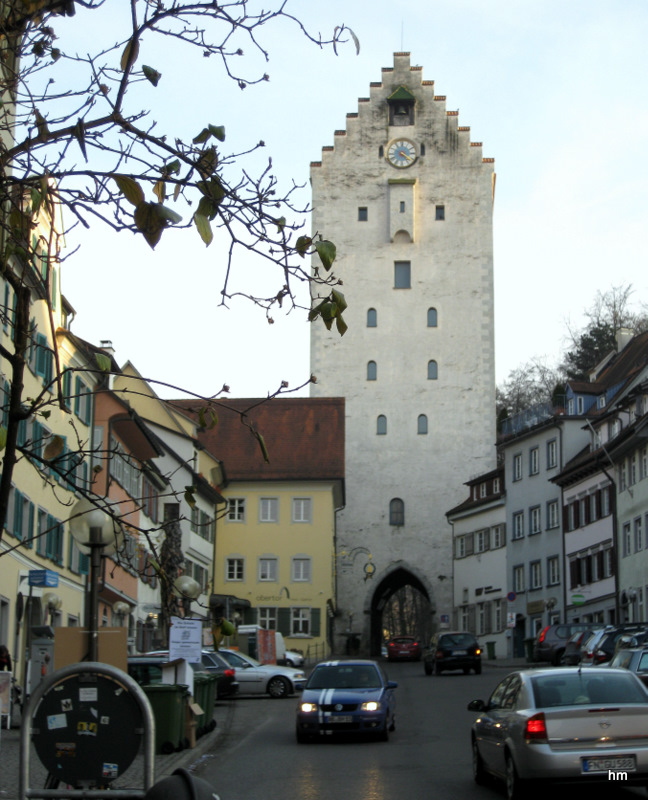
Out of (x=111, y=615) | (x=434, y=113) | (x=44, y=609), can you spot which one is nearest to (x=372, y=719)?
(x=44, y=609)

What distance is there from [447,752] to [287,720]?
337 inches

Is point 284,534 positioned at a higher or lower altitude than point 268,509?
lower

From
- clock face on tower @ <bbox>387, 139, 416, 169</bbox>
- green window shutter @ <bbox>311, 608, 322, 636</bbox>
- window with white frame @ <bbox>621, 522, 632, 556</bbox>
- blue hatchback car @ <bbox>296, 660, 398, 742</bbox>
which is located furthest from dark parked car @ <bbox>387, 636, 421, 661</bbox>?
blue hatchback car @ <bbox>296, 660, 398, 742</bbox>

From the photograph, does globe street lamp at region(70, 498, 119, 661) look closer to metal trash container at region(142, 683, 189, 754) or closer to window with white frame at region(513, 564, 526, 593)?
metal trash container at region(142, 683, 189, 754)

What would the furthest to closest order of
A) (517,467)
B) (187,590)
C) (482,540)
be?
(482,540) < (517,467) < (187,590)

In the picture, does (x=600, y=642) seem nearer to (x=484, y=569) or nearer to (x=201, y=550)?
(x=201, y=550)

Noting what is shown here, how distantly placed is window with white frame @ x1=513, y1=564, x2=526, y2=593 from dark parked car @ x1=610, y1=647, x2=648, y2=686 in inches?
1636

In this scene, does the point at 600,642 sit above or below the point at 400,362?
below

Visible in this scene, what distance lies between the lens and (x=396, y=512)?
73.2 m

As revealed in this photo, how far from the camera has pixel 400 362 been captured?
75188 mm

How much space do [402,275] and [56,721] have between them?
70116mm

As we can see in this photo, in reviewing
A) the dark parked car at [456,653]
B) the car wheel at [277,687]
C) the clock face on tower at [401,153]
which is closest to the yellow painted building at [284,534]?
the clock face on tower at [401,153]

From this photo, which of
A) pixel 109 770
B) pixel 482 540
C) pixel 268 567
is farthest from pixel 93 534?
pixel 482 540

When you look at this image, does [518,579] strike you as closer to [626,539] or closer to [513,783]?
[626,539]
